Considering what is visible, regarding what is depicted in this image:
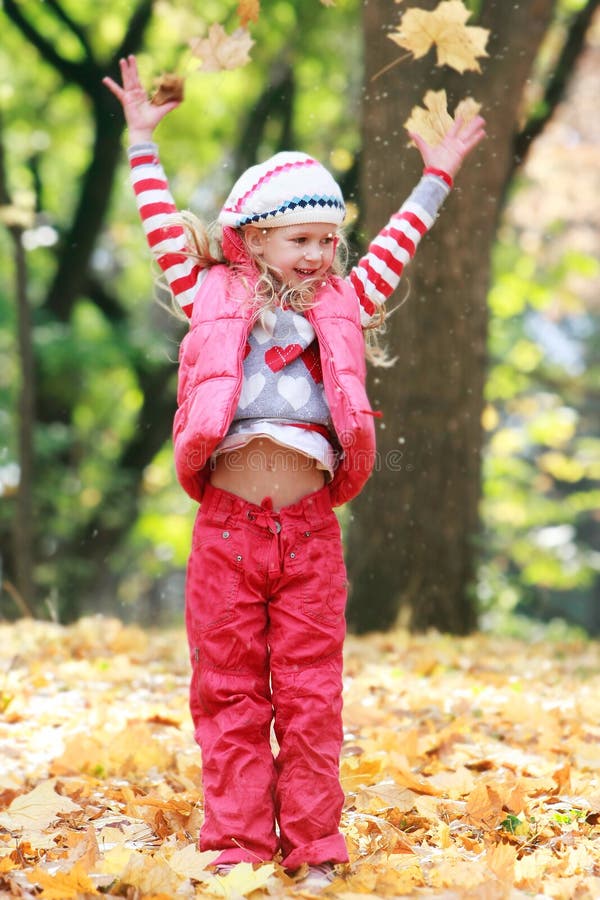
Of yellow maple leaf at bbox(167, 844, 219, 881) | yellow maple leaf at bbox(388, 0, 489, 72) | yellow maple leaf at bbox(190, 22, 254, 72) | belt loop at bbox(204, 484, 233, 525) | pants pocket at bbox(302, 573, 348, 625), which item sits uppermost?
yellow maple leaf at bbox(388, 0, 489, 72)

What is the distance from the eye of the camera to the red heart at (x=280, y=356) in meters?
2.62

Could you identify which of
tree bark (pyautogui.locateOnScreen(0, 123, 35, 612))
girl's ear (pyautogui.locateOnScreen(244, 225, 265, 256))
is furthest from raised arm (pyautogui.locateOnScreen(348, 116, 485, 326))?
tree bark (pyautogui.locateOnScreen(0, 123, 35, 612))

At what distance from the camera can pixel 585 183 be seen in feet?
41.2

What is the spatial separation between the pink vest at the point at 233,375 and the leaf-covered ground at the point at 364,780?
2.84ft

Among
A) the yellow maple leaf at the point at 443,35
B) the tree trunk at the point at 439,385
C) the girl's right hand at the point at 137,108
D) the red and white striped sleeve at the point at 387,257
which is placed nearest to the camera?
the red and white striped sleeve at the point at 387,257

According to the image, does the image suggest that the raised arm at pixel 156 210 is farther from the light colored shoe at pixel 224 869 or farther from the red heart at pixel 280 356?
the light colored shoe at pixel 224 869

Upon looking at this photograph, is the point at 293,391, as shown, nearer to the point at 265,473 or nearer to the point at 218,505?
the point at 265,473

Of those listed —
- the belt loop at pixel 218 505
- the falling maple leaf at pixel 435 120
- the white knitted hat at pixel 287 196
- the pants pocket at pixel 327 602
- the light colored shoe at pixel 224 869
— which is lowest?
the light colored shoe at pixel 224 869

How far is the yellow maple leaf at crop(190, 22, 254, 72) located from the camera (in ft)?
10.6

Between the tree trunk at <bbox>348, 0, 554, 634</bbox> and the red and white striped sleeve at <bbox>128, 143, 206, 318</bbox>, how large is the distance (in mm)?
3110

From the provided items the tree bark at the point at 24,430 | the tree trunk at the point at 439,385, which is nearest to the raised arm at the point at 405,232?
the tree trunk at the point at 439,385

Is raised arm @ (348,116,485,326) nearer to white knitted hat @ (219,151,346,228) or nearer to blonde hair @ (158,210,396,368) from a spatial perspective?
→ blonde hair @ (158,210,396,368)

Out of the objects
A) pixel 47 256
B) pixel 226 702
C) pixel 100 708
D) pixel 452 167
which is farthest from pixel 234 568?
pixel 47 256

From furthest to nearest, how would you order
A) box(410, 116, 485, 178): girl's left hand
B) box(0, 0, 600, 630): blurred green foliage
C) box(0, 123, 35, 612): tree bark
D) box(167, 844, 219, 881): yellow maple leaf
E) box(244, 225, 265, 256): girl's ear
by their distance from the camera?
box(0, 0, 600, 630): blurred green foliage < box(0, 123, 35, 612): tree bark < box(410, 116, 485, 178): girl's left hand < box(244, 225, 265, 256): girl's ear < box(167, 844, 219, 881): yellow maple leaf
